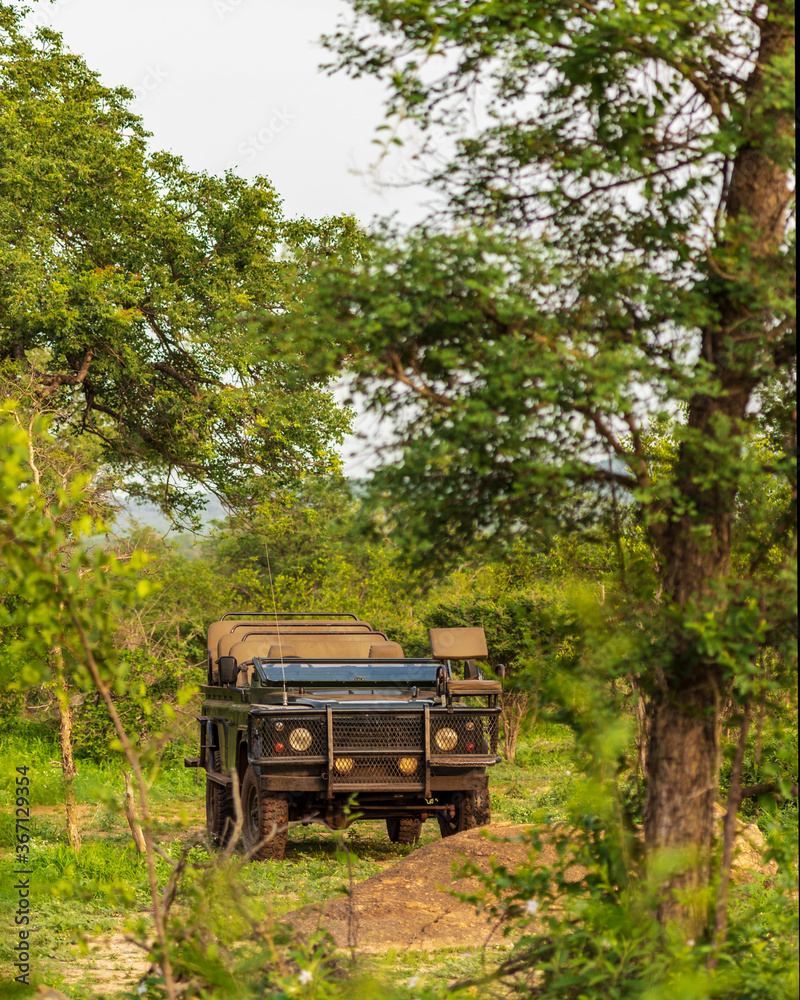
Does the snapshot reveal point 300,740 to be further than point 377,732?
No

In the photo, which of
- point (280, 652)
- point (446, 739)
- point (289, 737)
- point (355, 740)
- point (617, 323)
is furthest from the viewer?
point (280, 652)

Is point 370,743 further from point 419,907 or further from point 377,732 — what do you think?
point 419,907

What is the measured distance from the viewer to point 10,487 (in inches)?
131

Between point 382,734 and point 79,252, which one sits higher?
point 79,252

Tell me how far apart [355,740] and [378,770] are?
318 millimetres

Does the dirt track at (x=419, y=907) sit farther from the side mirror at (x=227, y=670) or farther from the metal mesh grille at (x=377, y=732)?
the side mirror at (x=227, y=670)

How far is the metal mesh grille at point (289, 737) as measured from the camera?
29.8 ft

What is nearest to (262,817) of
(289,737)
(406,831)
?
(289,737)

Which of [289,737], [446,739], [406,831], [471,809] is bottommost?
[406,831]

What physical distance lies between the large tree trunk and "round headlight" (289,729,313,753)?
5299 mm

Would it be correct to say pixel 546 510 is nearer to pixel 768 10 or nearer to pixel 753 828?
pixel 768 10

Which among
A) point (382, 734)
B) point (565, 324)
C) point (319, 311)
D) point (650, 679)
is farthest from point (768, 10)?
point (382, 734)

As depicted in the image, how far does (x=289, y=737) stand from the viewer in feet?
30.0

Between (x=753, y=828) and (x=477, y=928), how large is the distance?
Answer: 236 centimetres
